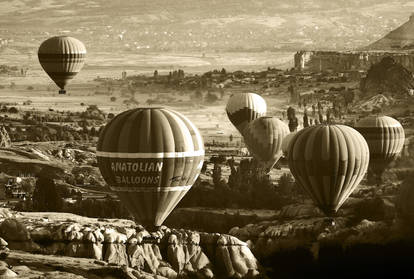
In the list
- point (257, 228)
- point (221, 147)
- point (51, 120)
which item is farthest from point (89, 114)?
point (257, 228)

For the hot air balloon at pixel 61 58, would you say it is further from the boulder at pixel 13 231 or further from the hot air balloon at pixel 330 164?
the hot air balloon at pixel 330 164

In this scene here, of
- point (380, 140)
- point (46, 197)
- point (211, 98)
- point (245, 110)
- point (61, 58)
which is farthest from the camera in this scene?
point (211, 98)

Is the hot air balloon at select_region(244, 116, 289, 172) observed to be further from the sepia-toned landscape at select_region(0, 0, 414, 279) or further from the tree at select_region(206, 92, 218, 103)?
the tree at select_region(206, 92, 218, 103)

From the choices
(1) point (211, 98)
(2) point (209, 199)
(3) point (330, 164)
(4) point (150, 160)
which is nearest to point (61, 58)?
(2) point (209, 199)

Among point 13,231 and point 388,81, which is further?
point 388,81

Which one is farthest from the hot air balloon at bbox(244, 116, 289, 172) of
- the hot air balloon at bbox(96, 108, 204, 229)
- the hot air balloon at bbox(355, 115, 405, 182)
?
the hot air balloon at bbox(96, 108, 204, 229)

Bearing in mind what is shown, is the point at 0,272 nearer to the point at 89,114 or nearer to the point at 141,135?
the point at 141,135

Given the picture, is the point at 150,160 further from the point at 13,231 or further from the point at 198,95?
the point at 198,95
